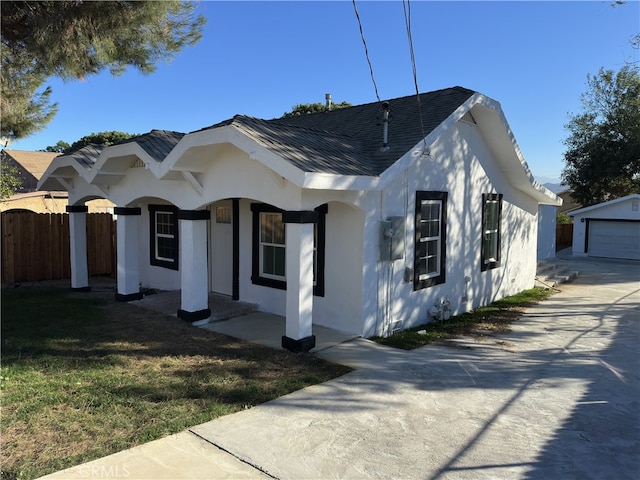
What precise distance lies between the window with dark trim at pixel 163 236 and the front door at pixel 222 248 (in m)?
1.18

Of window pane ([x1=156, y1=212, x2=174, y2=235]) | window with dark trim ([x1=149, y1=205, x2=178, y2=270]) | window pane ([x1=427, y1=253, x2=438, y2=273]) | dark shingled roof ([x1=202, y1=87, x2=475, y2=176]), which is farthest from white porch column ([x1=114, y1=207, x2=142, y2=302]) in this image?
window pane ([x1=427, y1=253, x2=438, y2=273])

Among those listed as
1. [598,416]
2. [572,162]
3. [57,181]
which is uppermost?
[572,162]

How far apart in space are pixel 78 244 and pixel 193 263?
4.78 m

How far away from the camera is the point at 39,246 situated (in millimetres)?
13000

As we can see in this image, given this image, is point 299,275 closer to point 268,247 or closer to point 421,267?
point 268,247

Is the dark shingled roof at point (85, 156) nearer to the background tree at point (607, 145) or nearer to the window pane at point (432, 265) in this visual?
the window pane at point (432, 265)

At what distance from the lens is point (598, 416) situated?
4863 mm

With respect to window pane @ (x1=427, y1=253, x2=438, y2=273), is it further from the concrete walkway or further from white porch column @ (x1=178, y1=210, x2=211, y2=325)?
white porch column @ (x1=178, y1=210, x2=211, y2=325)

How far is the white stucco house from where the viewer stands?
21.9 feet

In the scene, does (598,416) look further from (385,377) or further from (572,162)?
(572,162)

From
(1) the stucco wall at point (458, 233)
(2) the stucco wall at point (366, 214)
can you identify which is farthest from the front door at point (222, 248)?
(1) the stucco wall at point (458, 233)

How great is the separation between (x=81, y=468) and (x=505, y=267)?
10642 mm

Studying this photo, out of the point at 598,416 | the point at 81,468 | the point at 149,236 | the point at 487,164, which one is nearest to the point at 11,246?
the point at 149,236

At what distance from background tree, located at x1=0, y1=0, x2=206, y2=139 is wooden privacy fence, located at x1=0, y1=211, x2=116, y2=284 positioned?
4.66m
